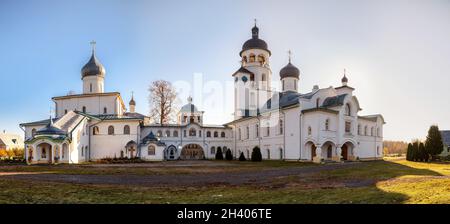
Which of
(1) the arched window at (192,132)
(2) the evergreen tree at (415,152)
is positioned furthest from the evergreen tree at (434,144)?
(1) the arched window at (192,132)

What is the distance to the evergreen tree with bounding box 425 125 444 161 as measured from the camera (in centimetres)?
3753

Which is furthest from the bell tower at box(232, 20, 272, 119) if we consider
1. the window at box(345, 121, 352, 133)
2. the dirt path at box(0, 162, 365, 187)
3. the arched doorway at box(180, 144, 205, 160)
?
the dirt path at box(0, 162, 365, 187)

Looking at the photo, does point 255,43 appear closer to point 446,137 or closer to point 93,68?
point 93,68

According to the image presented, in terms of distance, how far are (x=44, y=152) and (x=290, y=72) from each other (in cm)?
3518

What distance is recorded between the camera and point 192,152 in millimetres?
50469

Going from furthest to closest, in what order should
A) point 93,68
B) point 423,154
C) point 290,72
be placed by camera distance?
1. point 290,72
2. point 93,68
3. point 423,154

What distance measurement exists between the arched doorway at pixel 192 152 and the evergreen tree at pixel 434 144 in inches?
1257

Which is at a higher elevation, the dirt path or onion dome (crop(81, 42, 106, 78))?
onion dome (crop(81, 42, 106, 78))

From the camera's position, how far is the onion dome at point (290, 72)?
156 feet

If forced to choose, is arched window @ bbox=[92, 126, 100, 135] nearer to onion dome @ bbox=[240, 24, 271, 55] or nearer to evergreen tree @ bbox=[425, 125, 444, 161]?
onion dome @ bbox=[240, 24, 271, 55]

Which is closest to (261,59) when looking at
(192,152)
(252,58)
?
(252,58)

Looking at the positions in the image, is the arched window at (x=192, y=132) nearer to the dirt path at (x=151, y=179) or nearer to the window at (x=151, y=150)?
the window at (x=151, y=150)

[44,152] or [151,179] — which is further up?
[151,179]
